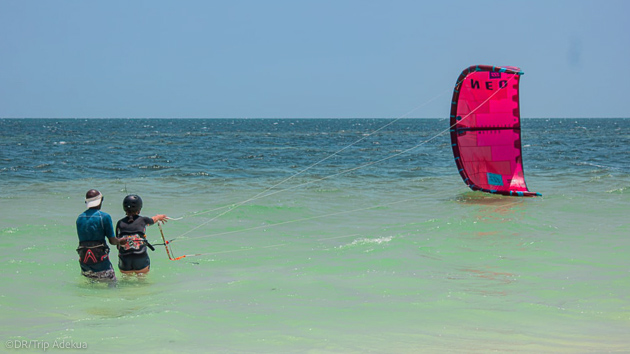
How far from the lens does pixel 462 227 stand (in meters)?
12.2

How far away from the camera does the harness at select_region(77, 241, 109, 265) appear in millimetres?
7355

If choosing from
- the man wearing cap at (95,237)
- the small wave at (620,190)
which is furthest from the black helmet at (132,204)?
the small wave at (620,190)

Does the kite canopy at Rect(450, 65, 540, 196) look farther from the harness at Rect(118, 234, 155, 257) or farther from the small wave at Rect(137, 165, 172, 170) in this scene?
the small wave at Rect(137, 165, 172, 170)

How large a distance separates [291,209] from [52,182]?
1073cm

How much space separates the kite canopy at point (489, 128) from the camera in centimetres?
1459

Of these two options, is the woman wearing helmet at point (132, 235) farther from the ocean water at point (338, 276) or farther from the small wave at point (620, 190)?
the small wave at point (620, 190)

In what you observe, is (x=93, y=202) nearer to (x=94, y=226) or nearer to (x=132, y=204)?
(x=94, y=226)

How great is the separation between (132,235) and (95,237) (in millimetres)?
481

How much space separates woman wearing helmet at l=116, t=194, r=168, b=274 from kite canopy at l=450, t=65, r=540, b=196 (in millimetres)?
9444

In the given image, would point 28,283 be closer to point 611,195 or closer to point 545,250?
point 545,250

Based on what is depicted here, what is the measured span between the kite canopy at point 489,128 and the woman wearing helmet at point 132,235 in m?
9.44

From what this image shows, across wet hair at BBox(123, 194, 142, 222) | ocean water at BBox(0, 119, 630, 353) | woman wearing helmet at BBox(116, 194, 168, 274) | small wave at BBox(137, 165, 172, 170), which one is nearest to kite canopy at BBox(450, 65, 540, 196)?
ocean water at BBox(0, 119, 630, 353)

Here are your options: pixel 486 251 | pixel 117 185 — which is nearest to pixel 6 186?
pixel 117 185

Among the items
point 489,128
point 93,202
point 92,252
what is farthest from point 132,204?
point 489,128
